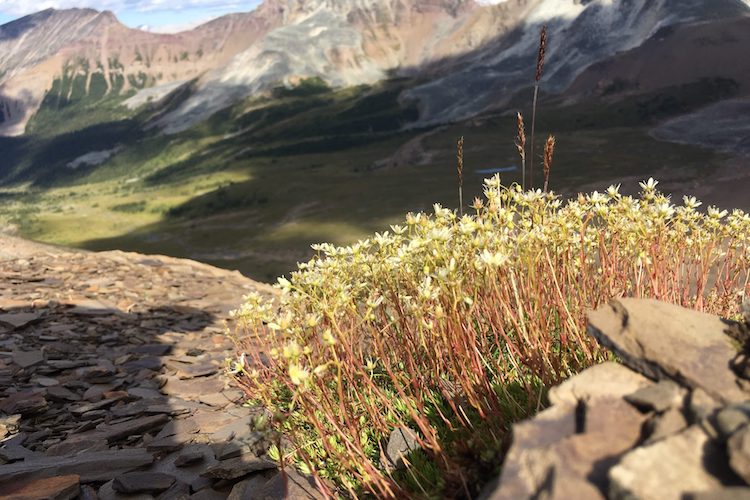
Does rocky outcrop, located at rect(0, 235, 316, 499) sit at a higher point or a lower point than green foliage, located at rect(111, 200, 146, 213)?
higher

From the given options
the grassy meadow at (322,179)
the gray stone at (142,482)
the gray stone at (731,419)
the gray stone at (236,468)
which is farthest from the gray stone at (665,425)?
the grassy meadow at (322,179)

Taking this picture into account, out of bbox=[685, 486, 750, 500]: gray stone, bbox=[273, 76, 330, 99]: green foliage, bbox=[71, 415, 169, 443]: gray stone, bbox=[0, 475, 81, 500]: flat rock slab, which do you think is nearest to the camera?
bbox=[685, 486, 750, 500]: gray stone

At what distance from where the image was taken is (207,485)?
12.3 feet

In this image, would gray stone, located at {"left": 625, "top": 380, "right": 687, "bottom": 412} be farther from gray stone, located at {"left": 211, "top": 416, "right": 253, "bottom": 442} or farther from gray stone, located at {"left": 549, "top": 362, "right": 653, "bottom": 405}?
gray stone, located at {"left": 211, "top": 416, "right": 253, "bottom": 442}

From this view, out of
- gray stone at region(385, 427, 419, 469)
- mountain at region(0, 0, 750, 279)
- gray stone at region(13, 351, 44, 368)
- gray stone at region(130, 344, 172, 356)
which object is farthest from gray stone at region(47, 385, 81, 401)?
mountain at region(0, 0, 750, 279)

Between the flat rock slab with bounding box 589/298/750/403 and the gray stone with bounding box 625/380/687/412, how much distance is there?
85mm

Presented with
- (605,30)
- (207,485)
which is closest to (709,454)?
(207,485)

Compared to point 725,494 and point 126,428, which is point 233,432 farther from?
point 725,494

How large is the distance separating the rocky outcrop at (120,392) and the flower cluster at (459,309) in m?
0.54

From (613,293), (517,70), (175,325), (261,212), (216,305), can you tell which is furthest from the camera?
(517,70)

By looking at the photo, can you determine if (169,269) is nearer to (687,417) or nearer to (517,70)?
(687,417)

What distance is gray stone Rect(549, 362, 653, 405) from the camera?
2148 millimetres

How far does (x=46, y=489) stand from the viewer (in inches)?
136

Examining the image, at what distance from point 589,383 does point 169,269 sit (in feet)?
36.7
